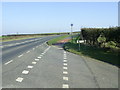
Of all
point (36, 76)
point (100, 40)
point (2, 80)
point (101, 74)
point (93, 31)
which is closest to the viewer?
point (2, 80)

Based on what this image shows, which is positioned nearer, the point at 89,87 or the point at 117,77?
the point at 89,87

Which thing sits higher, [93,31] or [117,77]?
[93,31]

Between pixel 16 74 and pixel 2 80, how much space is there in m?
1.09

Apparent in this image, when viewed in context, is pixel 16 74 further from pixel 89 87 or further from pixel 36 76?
pixel 89 87

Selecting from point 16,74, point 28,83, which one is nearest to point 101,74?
point 28,83

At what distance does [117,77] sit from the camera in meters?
8.31

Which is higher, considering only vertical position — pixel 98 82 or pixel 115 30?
pixel 115 30

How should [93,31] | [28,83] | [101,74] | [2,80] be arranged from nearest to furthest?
[28,83] → [2,80] → [101,74] → [93,31]

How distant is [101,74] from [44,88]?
3.80 m

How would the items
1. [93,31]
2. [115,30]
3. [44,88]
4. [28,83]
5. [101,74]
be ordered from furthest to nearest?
[93,31], [115,30], [101,74], [28,83], [44,88]

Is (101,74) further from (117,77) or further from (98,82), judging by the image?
(98,82)

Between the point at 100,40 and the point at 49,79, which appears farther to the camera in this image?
the point at 100,40

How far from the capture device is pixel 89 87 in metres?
6.71

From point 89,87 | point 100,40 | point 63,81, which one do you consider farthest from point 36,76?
point 100,40
